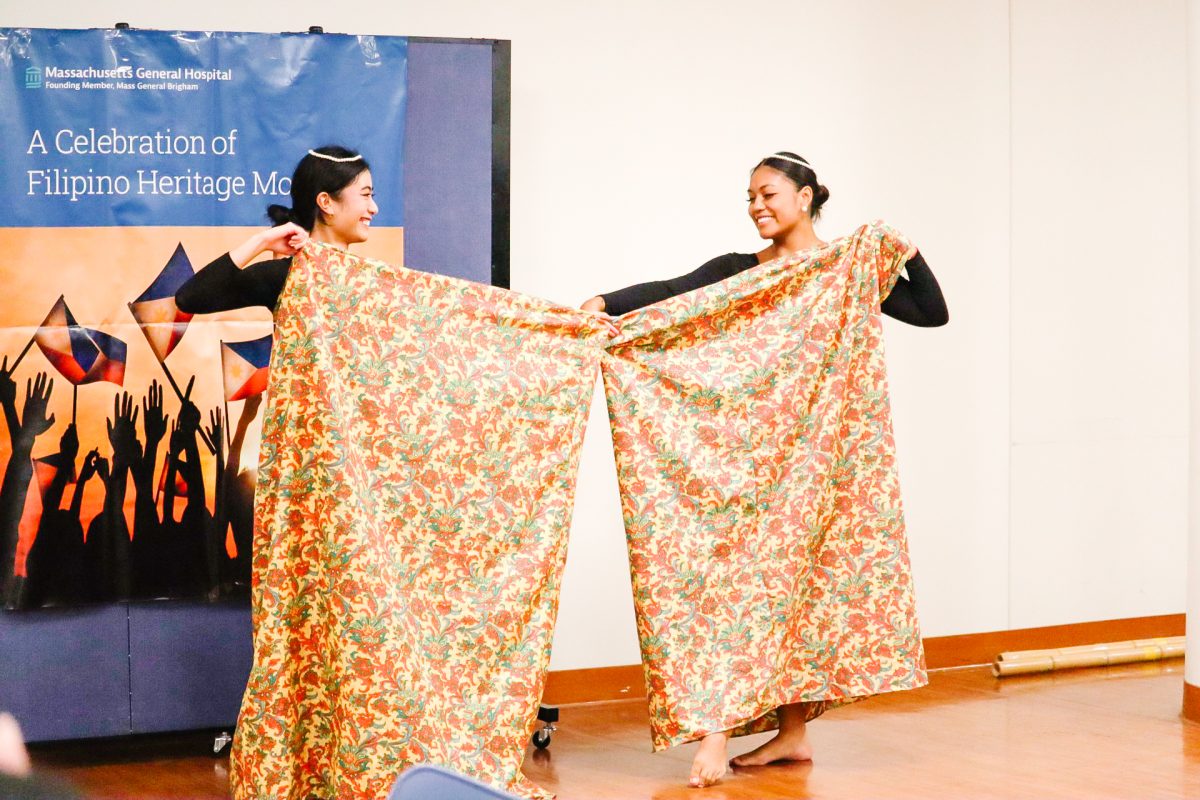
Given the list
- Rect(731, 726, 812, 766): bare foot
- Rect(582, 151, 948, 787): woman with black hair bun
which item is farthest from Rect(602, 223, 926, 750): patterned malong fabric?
Rect(731, 726, 812, 766): bare foot

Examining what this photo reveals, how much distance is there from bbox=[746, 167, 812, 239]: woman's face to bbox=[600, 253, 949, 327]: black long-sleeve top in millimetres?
199

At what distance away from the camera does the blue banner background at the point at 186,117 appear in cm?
349

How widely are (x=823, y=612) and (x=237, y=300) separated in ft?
5.33

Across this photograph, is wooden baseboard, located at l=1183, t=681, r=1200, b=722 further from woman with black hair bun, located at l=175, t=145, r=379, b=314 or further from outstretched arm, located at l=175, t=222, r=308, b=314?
outstretched arm, located at l=175, t=222, r=308, b=314

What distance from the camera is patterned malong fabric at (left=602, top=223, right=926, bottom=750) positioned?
334 centimetres

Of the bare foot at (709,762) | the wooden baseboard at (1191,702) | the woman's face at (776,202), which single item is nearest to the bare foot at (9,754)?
the bare foot at (709,762)

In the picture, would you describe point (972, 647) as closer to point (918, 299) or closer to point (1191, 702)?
point (1191, 702)

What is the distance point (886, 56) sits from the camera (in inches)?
184

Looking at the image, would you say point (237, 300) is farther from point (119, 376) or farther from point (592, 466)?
point (592, 466)

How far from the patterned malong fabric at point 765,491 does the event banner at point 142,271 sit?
0.93 m

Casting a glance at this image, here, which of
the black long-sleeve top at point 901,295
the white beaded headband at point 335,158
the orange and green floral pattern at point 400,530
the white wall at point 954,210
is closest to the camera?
the orange and green floral pattern at point 400,530

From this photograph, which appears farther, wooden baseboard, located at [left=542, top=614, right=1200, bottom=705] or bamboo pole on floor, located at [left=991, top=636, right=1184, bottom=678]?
bamboo pole on floor, located at [left=991, top=636, right=1184, bottom=678]

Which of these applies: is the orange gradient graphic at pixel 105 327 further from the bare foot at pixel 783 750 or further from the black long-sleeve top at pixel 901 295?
the bare foot at pixel 783 750

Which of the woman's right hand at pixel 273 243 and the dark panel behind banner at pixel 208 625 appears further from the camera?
the dark panel behind banner at pixel 208 625
